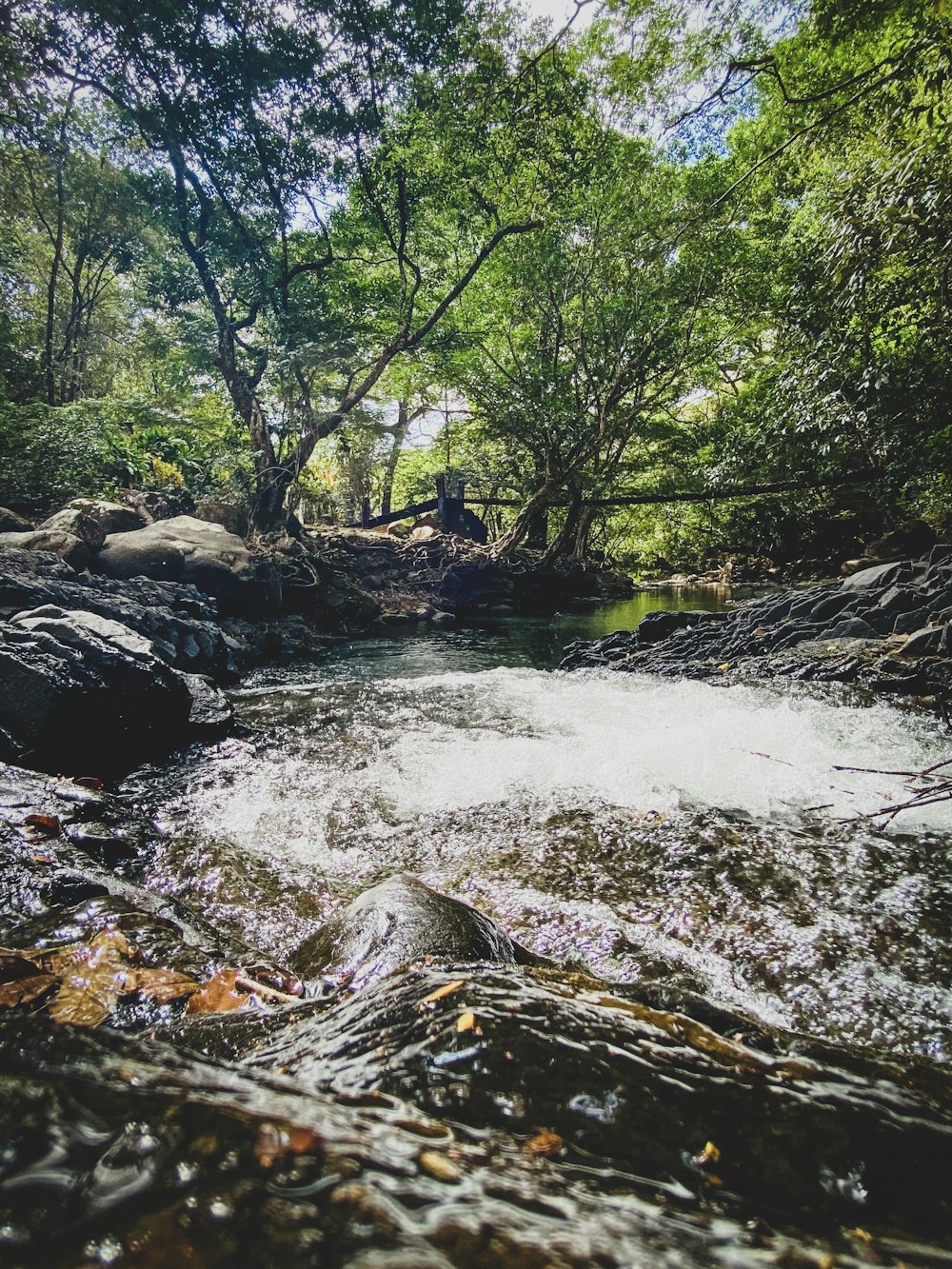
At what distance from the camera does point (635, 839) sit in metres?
3.48

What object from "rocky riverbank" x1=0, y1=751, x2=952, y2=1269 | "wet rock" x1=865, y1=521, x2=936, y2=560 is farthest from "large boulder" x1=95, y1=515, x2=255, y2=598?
"wet rock" x1=865, y1=521, x2=936, y2=560

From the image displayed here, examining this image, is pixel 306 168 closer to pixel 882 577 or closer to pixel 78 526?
pixel 78 526

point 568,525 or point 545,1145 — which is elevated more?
point 568,525

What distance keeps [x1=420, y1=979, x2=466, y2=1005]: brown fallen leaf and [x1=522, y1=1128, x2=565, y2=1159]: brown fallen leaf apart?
1.59 feet

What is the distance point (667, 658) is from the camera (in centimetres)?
970

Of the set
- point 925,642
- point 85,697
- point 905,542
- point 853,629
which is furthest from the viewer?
point 905,542

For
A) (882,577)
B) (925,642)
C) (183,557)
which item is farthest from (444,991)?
(183,557)

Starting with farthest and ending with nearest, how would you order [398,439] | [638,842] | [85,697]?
1. [398,439]
2. [85,697]
3. [638,842]

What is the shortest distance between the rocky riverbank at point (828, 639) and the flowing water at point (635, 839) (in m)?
0.92

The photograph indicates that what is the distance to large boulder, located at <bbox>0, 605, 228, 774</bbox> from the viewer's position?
4320 millimetres

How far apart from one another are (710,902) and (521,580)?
1821 cm

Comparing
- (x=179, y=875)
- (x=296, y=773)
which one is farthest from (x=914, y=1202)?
(x=296, y=773)

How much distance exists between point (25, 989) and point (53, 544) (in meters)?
9.93

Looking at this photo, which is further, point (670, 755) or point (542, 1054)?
point (670, 755)
